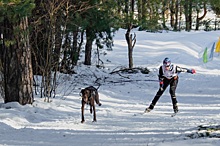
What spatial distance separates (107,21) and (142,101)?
5.05 m

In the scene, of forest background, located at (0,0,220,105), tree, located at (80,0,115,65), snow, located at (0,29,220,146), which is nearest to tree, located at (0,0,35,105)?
forest background, located at (0,0,220,105)

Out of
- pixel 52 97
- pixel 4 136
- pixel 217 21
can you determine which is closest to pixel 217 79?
pixel 52 97

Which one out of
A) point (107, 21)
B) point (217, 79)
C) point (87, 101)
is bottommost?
point (217, 79)

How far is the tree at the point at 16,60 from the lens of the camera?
13.9 metres

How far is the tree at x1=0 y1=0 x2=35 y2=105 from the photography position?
45.7 feet

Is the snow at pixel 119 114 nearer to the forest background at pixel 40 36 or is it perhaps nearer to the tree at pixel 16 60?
the tree at pixel 16 60

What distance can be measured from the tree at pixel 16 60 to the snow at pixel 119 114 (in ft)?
1.39

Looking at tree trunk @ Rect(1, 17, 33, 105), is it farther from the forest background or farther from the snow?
the snow

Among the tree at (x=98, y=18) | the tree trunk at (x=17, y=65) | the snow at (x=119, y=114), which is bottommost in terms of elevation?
the snow at (x=119, y=114)

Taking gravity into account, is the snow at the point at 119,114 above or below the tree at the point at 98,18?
below

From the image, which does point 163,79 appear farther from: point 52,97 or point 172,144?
point 172,144

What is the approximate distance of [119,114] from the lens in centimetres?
1422

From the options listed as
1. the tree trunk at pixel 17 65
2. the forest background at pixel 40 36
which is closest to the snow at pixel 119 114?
the tree trunk at pixel 17 65

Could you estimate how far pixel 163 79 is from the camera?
554 inches
